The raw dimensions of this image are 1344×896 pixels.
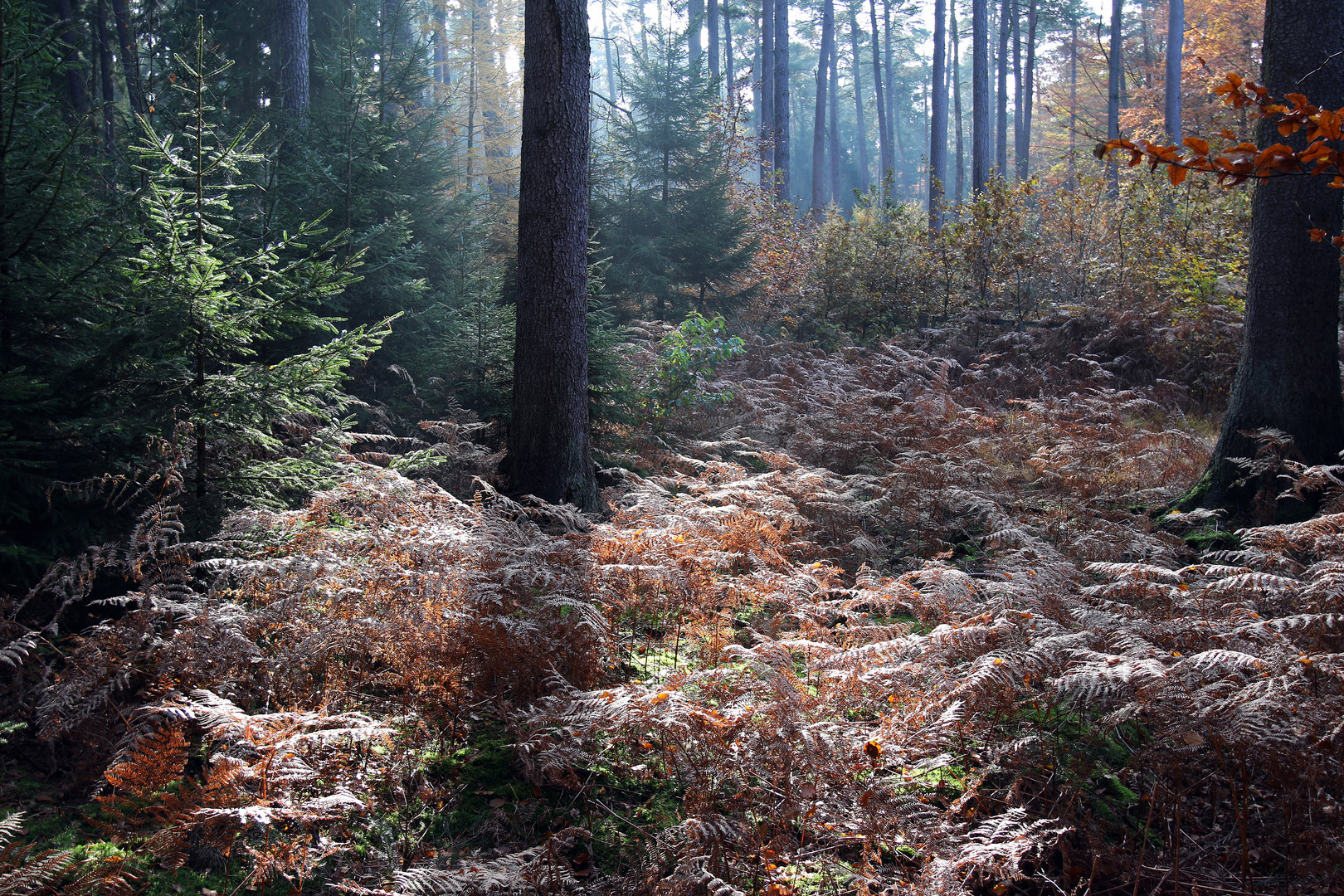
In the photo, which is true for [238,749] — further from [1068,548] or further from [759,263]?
[759,263]

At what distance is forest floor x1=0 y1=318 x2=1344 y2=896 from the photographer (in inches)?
92.9

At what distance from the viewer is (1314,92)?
511 cm

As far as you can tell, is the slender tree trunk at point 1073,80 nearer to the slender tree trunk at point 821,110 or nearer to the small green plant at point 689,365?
the slender tree trunk at point 821,110

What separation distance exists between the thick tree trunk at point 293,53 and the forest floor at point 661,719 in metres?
8.90

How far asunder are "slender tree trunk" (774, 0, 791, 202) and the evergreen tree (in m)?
4.91

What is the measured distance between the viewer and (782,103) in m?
22.2

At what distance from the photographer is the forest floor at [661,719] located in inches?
92.9

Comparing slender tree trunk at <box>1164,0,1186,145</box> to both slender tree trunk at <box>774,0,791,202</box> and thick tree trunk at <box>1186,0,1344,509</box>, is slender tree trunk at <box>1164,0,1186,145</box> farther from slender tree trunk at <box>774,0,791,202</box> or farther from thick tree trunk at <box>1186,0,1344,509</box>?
Result: thick tree trunk at <box>1186,0,1344,509</box>

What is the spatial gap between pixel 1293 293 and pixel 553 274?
219 inches

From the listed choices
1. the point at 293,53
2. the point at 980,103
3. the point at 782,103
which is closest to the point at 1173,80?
the point at 980,103

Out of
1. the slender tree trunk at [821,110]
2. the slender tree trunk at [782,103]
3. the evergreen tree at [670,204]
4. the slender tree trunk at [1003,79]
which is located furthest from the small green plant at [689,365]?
the slender tree trunk at [1003,79]

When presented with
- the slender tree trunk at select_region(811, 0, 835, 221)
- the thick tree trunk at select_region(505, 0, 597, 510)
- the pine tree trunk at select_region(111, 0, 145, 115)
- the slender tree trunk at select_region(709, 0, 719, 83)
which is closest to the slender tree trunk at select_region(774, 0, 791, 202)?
the slender tree trunk at select_region(709, 0, 719, 83)

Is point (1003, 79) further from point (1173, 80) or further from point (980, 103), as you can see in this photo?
point (980, 103)

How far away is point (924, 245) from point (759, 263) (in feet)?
11.6
